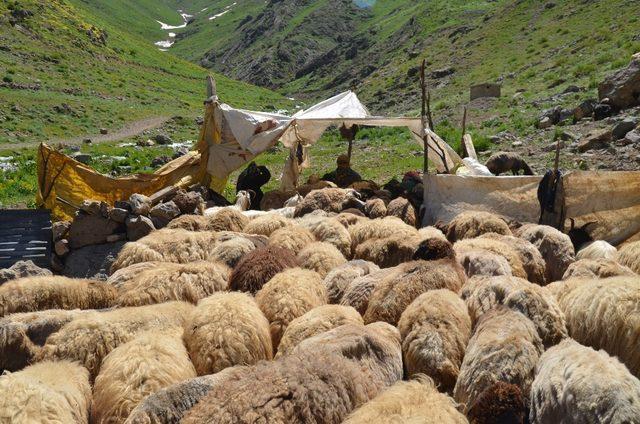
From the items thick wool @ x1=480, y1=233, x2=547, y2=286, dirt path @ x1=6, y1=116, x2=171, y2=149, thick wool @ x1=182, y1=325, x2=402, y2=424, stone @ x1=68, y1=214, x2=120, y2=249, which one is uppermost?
thick wool @ x1=480, y1=233, x2=547, y2=286

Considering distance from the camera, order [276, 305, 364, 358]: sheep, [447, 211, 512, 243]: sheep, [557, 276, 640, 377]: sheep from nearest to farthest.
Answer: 1. [557, 276, 640, 377]: sheep
2. [276, 305, 364, 358]: sheep
3. [447, 211, 512, 243]: sheep

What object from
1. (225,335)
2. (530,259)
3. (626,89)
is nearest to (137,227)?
(225,335)

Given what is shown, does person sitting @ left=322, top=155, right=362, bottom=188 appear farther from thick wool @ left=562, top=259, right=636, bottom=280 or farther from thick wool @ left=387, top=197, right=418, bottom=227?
thick wool @ left=562, top=259, right=636, bottom=280

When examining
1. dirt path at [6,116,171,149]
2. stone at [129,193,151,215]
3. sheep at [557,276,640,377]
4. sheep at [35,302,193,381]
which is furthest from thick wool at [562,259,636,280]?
dirt path at [6,116,171,149]

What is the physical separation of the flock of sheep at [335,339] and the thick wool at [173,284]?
0.07ft

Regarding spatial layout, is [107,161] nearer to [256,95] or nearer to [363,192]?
[363,192]

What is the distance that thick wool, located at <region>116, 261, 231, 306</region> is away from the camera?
23.2 ft

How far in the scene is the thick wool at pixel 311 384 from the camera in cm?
409

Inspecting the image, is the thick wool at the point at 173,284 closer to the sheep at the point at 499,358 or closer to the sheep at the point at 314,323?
the sheep at the point at 314,323

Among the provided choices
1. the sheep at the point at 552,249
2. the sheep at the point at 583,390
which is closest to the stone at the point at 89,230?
the sheep at the point at 552,249

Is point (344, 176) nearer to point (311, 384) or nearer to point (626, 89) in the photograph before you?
point (626, 89)

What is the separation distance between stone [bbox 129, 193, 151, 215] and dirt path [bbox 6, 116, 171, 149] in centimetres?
1995

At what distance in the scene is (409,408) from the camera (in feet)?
13.3

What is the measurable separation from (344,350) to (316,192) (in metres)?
7.95
